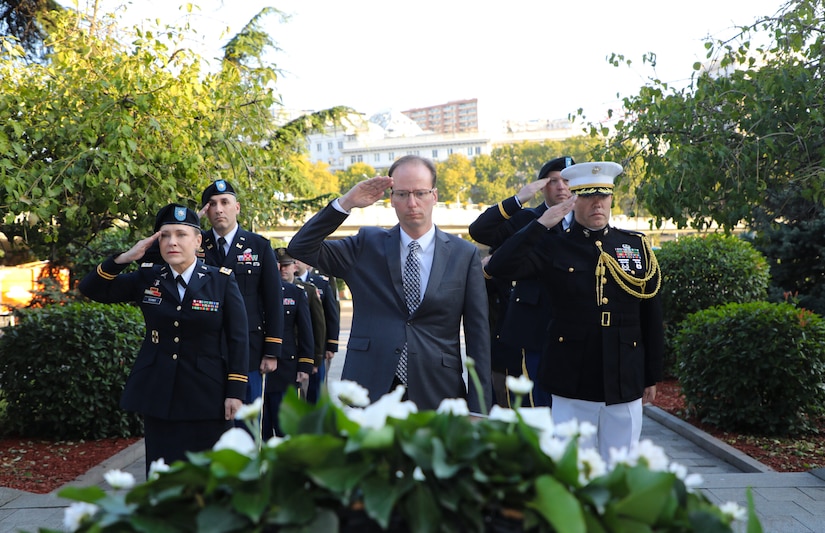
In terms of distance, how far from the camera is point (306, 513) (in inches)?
65.1

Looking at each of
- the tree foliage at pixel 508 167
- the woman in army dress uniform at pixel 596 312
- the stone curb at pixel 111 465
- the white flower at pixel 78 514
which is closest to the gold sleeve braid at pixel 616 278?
the woman in army dress uniform at pixel 596 312

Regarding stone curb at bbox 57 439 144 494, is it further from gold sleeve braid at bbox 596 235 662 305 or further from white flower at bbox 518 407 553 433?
white flower at bbox 518 407 553 433

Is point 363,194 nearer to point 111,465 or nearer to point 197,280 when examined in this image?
point 197,280

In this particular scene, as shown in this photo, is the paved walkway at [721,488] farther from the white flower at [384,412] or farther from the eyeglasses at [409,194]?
the white flower at [384,412]

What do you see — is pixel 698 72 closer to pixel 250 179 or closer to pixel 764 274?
pixel 250 179

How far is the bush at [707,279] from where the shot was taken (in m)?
12.6

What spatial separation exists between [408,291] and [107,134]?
4.67m

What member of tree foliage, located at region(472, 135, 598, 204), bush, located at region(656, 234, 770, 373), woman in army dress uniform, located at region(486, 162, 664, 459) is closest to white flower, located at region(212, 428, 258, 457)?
woman in army dress uniform, located at region(486, 162, 664, 459)

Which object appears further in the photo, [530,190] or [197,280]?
[530,190]

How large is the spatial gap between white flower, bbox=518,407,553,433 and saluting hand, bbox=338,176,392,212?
2531 mm

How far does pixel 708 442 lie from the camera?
859 centimetres

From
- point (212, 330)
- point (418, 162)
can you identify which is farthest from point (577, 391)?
point (212, 330)

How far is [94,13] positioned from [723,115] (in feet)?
21.8

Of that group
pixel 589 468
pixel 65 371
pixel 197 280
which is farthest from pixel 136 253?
pixel 589 468
